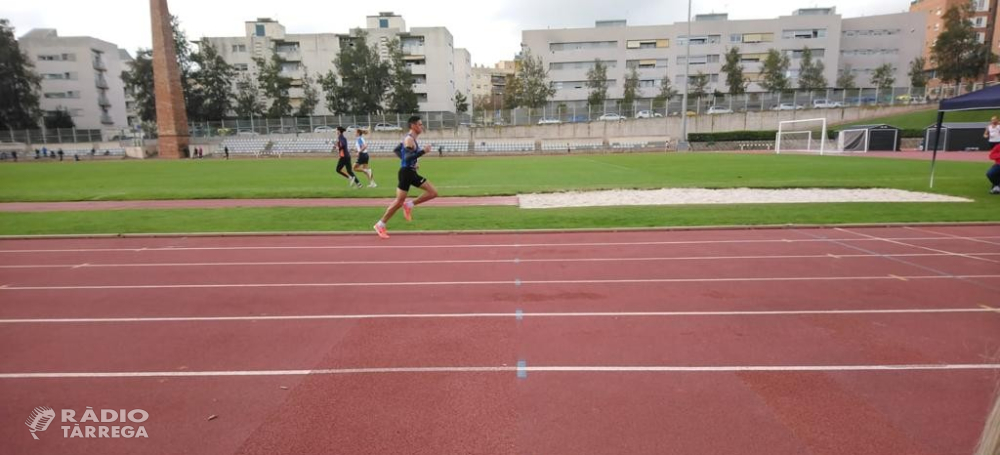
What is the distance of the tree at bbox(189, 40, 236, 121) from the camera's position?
68.8 metres

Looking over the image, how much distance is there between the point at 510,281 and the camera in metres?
6.45

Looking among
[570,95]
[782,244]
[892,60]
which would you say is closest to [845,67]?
[892,60]

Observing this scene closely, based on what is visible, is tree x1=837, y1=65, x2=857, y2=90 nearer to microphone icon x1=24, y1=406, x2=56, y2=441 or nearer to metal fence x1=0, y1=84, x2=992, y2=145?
metal fence x1=0, y1=84, x2=992, y2=145

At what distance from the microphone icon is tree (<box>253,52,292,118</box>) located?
71946 millimetres

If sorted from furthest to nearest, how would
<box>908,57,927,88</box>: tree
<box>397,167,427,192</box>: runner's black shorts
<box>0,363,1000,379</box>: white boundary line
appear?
<box>908,57,927,88</box>: tree → <box>397,167,427,192</box>: runner's black shorts → <box>0,363,1000,379</box>: white boundary line

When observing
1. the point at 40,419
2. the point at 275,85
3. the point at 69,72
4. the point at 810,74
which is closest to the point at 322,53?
the point at 275,85

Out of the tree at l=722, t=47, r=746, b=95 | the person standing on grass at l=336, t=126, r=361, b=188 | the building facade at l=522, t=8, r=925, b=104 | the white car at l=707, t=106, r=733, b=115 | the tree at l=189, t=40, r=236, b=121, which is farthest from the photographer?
the building facade at l=522, t=8, r=925, b=104

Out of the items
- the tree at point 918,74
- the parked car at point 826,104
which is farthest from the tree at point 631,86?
the tree at point 918,74

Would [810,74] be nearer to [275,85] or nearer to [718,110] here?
[718,110]

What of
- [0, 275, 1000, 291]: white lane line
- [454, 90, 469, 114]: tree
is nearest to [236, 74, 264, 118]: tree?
[454, 90, 469, 114]: tree

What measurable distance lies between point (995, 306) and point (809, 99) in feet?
198

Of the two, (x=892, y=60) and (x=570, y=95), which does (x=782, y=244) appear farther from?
(x=892, y=60)

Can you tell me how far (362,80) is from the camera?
6975 cm

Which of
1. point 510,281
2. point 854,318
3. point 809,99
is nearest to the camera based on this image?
point 854,318
